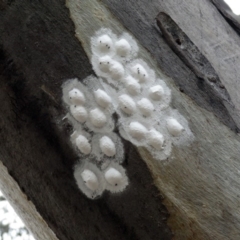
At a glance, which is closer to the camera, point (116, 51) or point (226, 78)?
point (116, 51)

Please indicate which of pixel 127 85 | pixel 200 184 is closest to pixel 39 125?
pixel 127 85

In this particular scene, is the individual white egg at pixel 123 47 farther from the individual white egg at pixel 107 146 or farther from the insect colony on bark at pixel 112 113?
the individual white egg at pixel 107 146

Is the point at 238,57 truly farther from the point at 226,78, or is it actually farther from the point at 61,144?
the point at 61,144

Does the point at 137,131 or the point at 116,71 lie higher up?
the point at 116,71

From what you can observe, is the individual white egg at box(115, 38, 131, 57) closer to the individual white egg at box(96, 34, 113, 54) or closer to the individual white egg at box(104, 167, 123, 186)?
the individual white egg at box(96, 34, 113, 54)

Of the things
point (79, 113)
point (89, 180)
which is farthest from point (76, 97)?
point (89, 180)

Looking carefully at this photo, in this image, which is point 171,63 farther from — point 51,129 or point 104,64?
point 51,129

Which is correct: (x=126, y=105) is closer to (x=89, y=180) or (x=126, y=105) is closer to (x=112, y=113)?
(x=112, y=113)
